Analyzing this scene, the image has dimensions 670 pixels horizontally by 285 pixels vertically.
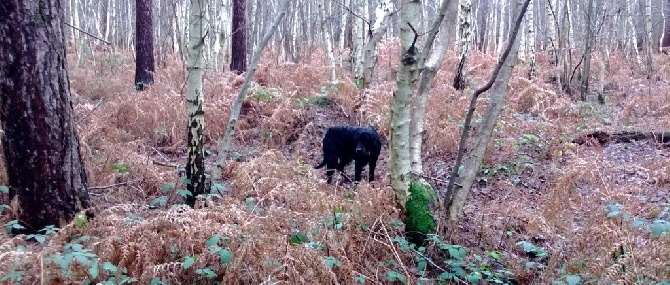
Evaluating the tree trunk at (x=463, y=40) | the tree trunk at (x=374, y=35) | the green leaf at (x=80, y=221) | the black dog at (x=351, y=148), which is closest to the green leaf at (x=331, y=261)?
the green leaf at (x=80, y=221)

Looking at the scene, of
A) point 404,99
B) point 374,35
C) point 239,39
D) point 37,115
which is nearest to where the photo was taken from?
point 37,115

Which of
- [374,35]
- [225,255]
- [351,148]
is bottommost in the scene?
[225,255]

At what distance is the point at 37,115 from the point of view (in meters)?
3.63

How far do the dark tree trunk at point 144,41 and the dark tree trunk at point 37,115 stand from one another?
670 cm

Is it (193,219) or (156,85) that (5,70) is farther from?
(156,85)

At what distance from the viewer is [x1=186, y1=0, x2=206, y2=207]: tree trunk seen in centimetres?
431

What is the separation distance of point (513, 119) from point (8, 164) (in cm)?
717

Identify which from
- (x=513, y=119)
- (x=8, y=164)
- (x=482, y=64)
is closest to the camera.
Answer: (x=8, y=164)

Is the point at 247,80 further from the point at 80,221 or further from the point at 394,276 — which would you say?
the point at 394,276

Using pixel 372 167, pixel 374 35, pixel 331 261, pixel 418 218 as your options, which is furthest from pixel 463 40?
pixel 331 261

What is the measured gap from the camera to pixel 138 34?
405 inches

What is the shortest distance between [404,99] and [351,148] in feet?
8.78

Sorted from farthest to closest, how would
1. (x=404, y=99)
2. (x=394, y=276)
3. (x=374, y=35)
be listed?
(x=374, y=35)
(x=404, y=99)
(x=394, y=276)

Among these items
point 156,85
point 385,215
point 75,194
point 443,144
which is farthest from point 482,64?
point 75,194
